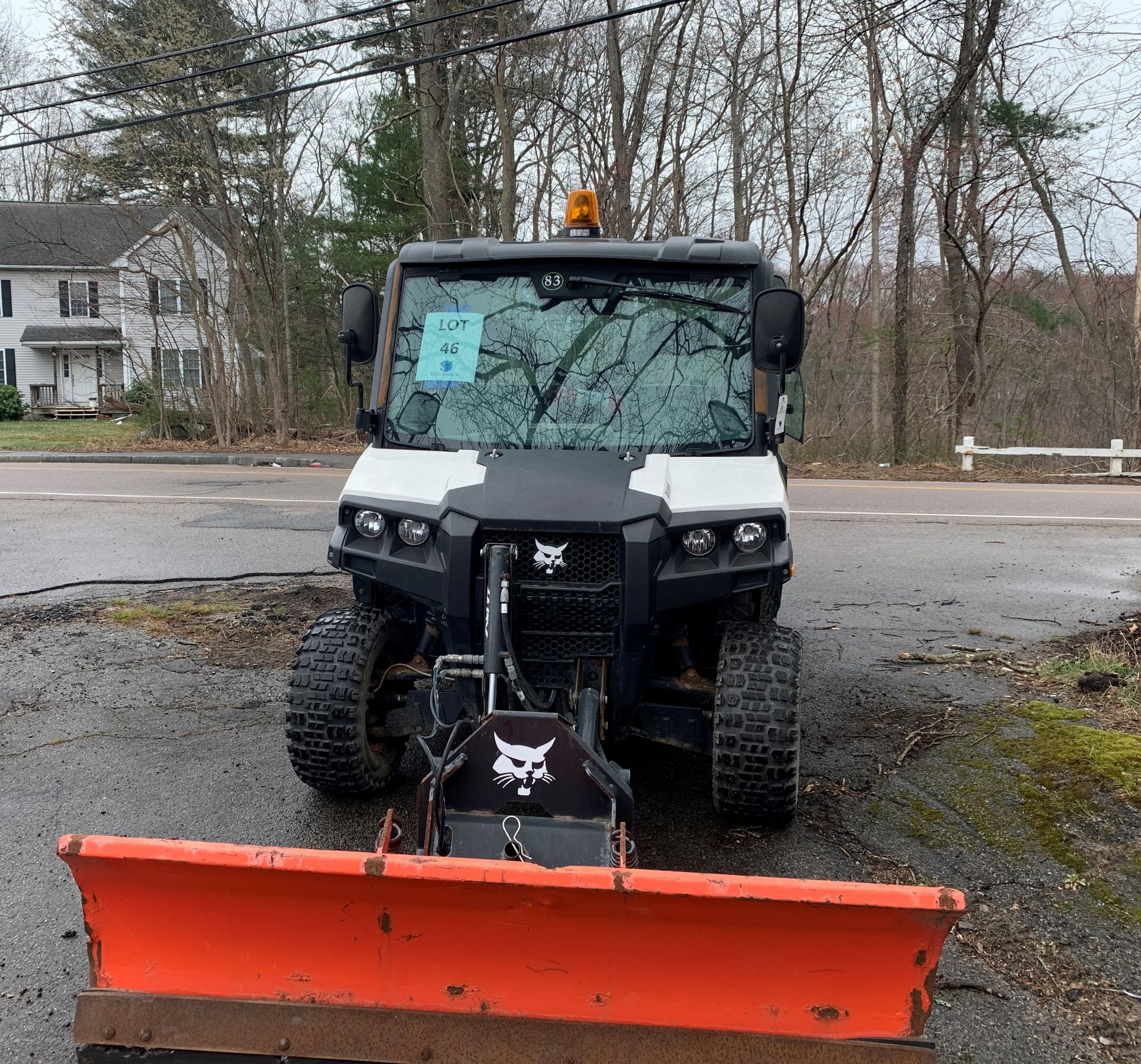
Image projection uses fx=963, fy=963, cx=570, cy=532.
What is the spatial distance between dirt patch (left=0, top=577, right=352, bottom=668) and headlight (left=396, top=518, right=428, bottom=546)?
267cm

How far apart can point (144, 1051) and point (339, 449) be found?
19.7m

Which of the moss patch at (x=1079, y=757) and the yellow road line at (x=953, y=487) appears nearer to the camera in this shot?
the moss patch at (x=1079, y=757)

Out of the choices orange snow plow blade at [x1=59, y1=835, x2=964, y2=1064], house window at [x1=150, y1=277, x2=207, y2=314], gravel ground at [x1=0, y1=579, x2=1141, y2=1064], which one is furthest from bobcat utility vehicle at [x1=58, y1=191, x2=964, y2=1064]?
house window at [x1=150, y1=277, x2=207, y2=314]

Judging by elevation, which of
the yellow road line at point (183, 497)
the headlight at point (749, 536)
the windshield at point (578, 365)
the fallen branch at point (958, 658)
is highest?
the windshield at point (578, 365)

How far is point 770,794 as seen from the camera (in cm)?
337

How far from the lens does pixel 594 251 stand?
13.4ft

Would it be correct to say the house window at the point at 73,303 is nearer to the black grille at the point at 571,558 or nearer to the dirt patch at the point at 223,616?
the dirt patch at the point at 223,616

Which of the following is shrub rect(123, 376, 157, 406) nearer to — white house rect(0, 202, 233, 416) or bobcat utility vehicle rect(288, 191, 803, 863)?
white house rect(0, 202, 233, 416)

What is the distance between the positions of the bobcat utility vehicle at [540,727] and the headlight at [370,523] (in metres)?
0.01

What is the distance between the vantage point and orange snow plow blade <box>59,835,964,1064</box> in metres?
2.15

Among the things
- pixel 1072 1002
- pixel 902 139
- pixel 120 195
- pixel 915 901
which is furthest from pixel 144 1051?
pixel 902 139

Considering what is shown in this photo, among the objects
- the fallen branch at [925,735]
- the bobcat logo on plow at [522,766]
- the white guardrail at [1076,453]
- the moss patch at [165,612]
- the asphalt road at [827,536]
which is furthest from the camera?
the white guardrail at [1076,453]

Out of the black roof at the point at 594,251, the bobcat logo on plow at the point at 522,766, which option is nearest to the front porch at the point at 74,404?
the black roof at the point at 594,251

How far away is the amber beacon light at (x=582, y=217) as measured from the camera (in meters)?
4.68
